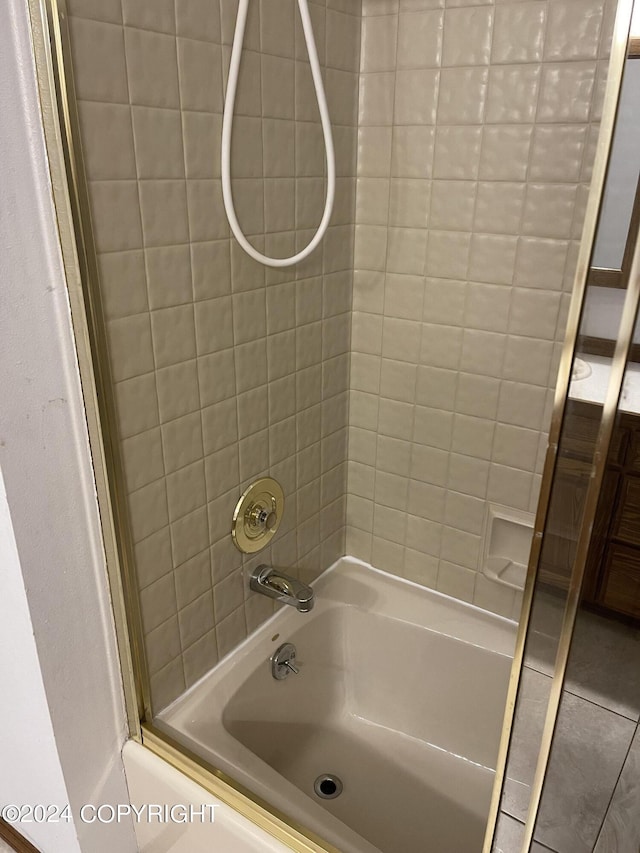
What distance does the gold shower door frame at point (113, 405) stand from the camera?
632mm

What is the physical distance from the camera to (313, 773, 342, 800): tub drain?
1.47 metres

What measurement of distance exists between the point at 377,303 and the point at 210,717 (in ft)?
3.14

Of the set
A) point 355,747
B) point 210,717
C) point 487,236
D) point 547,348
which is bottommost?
point 355,747

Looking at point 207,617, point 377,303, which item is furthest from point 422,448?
point 207,617

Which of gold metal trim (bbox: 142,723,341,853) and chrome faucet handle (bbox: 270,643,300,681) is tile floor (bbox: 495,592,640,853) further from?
chrome faucet handle (bbox: 270,643,300,681)

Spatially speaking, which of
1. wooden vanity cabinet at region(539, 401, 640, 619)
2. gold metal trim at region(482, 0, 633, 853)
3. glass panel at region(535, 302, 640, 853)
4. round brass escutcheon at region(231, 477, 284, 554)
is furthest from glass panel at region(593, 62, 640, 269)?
round brass escutcheon at region(231, 477, 284, 554)

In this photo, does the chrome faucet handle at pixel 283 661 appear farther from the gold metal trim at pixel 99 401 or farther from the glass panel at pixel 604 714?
the glass panel at pixel 604 714

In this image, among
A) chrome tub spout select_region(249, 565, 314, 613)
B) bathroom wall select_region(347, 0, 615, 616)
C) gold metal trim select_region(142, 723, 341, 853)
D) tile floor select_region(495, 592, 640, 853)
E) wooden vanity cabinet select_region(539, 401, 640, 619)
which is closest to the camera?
wooden vanity cabinet select_region(539, 401, 640, 619)

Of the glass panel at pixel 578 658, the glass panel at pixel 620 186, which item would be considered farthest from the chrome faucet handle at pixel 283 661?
the glass panel at pixel 620 186

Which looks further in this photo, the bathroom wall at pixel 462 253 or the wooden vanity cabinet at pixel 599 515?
the bathroom wall at pixel 462 253

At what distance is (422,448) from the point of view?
156 centimetres

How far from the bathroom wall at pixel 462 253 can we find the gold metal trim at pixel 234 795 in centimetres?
69

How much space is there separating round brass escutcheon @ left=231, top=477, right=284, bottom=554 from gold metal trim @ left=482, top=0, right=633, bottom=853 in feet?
2.22

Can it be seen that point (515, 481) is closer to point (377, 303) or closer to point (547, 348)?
point (547, 348)
